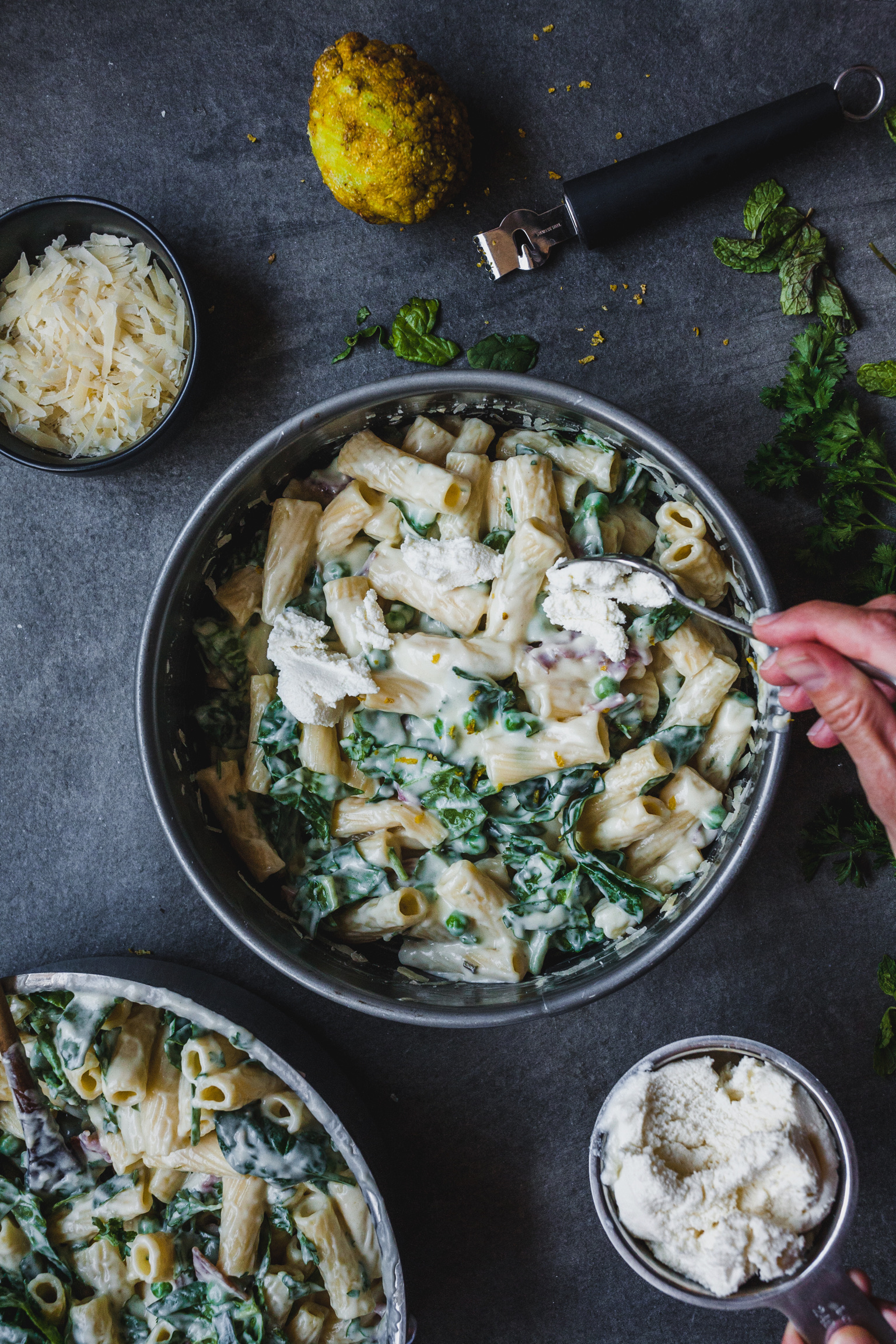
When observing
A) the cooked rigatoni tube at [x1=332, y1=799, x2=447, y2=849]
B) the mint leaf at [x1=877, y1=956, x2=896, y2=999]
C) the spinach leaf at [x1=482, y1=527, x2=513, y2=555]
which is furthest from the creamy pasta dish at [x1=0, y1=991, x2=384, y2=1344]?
the mint leaf at [x1=877, y1=956, x2=896, y2=999]

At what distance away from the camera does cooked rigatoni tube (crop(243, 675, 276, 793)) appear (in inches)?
64.9

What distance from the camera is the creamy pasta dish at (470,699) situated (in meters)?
1.53

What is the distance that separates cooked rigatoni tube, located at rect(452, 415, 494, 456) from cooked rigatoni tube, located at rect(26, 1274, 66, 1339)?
176 cm

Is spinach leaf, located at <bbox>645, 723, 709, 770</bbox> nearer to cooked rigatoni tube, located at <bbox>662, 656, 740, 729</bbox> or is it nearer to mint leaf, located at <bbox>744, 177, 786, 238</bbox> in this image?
cooked rigatoni tube, located at <bbox>662, 656, 740, 729</bbox>

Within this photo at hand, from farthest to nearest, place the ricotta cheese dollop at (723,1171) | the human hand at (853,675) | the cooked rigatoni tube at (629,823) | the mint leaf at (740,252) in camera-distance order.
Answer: the mint leaf at (740,252) < the cooked rigatoni tube at (629,823) < the ricotta cheese dollop at (723,1171) < the human hand at (853,675)

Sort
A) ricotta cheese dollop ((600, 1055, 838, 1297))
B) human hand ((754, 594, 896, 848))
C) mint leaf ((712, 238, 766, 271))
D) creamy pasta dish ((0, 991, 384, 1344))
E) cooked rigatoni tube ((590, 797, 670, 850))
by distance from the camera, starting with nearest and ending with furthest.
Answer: human hand ((754, 594, 896, 848))
ricotta cheese dollop ((600, 1055, 838, 1297))
cooked rigatoni tube ((590, 797, 670, 850))
creamy pasta dish ((0, 991, 384, 1344))
mint leaf ((712, 238, 766, 271))

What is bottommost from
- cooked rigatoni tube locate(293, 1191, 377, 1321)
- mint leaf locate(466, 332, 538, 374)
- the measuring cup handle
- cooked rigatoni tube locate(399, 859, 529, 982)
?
the measuring cup handle

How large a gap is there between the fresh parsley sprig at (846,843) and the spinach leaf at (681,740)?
371 mm

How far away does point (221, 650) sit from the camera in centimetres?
168

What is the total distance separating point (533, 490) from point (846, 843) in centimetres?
93

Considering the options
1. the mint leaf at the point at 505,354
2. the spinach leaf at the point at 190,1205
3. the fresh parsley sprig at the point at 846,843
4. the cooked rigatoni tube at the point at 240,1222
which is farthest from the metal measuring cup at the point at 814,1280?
the mint leaf at the point at 505,354

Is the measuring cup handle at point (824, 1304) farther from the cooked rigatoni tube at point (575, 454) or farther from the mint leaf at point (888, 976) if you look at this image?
the cooked rigatoni tube at point (575, 454)

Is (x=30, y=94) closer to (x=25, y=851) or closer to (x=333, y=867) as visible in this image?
(x=25, y=851)

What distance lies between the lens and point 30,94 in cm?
179
